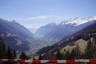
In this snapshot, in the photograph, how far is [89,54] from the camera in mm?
128625
